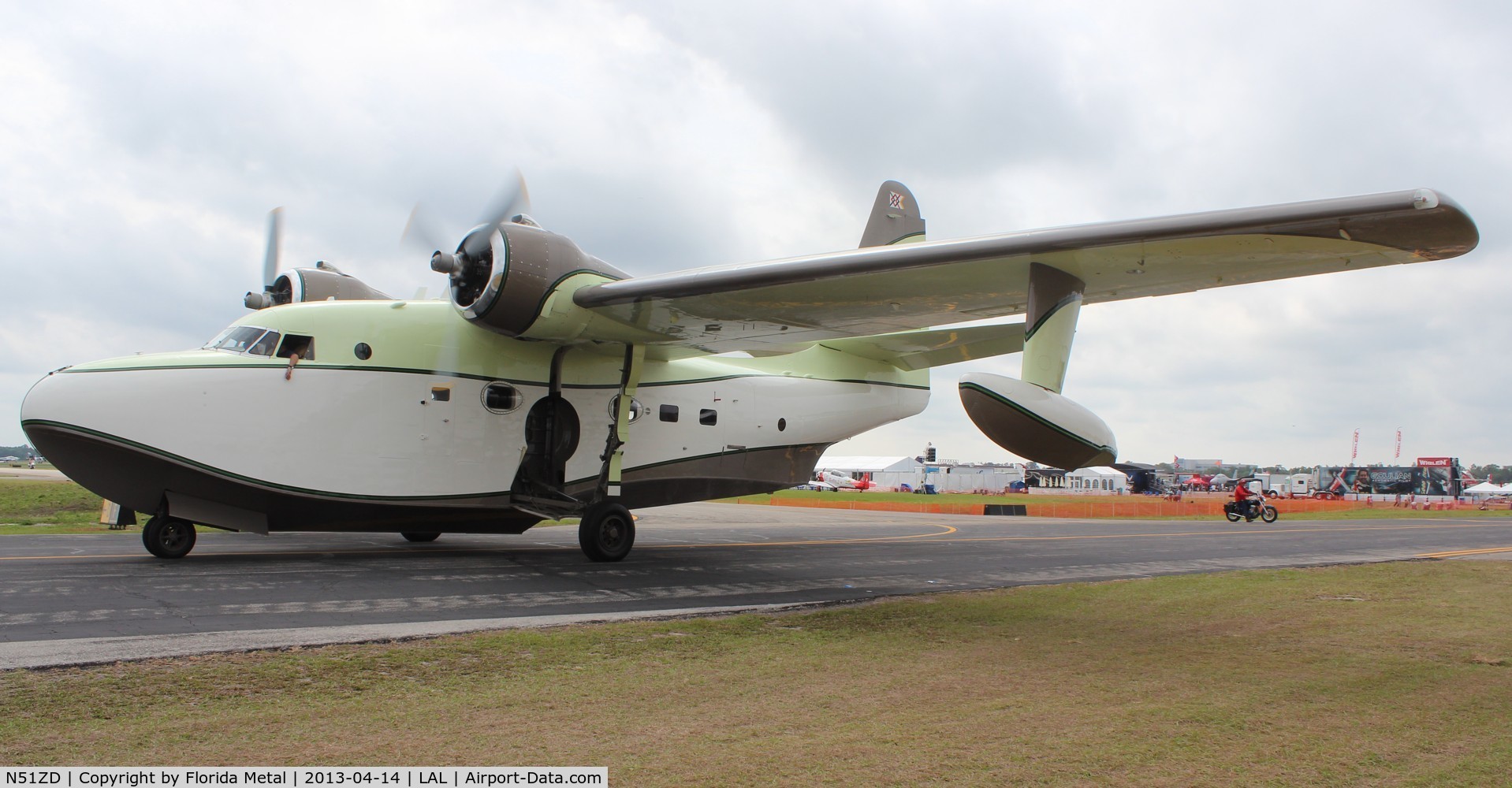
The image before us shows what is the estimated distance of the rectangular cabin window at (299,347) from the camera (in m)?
11.5

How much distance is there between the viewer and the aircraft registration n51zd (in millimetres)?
8305

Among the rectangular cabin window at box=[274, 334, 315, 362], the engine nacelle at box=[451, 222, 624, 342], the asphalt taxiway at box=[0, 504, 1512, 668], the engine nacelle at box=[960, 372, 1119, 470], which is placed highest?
the engine nacelle at box=[451, 222, 624, 342]

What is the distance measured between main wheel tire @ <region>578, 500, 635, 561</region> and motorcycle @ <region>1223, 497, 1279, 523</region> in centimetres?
2510

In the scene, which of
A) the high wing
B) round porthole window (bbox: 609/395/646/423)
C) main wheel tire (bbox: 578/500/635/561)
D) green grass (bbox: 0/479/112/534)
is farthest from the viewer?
green grass (bbox: 0/479/112/534)

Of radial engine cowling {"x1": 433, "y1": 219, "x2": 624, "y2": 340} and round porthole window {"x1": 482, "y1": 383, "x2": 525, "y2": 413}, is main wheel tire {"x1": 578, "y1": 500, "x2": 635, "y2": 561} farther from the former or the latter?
radial engine cowling {"x1": 433, "y1": 219, "x2": 624, "y2": 340}

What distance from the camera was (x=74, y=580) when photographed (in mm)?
9234

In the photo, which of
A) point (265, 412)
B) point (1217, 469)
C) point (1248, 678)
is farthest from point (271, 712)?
point (1217, 469)

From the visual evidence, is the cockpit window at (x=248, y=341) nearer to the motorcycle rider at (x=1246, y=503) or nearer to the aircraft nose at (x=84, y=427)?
the aircraft nose at (x=84, y=427)

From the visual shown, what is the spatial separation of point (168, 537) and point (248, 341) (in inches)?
109

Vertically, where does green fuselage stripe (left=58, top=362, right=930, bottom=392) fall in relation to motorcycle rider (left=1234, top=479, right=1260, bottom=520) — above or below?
above

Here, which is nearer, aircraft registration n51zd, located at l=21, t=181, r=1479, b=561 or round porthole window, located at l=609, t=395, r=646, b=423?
aircraft registration n51zd, located at l=21, t=181, r=1479, b=561

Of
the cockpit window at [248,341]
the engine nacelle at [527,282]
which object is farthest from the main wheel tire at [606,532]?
the cockpit window at [248,341]

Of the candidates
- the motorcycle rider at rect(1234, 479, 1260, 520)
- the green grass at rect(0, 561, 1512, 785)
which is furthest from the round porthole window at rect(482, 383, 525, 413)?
the motorcycle rider at rect(1234, 479, 1260, 520)

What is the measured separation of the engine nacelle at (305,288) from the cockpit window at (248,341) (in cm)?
274
